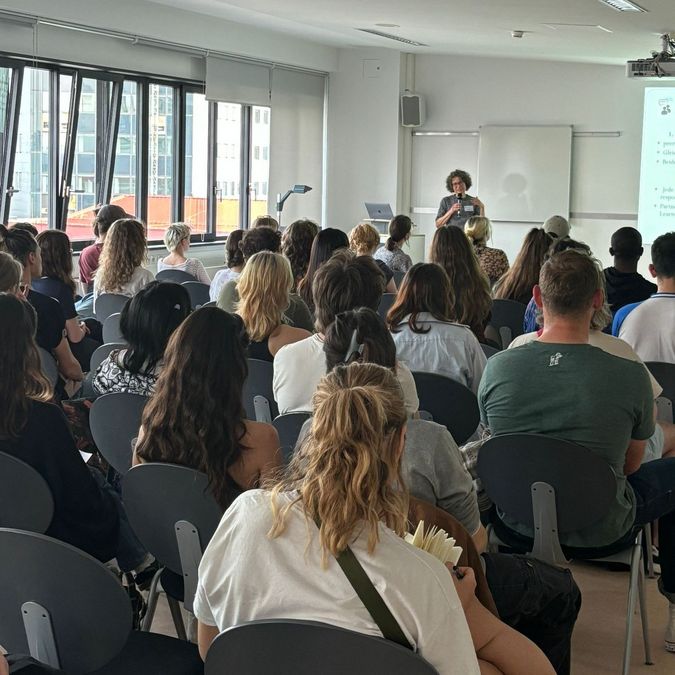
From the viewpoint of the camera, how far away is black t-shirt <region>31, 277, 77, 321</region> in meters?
5.12

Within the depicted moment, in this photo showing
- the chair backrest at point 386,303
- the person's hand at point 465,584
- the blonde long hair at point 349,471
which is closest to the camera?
the blonde long hair at point 349,471

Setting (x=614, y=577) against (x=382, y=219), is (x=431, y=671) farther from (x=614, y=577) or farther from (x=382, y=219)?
(x=382, y=219)

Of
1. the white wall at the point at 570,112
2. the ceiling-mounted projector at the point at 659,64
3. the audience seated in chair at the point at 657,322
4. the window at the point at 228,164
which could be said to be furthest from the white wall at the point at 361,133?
the audience seated in chair at the point at 657,322

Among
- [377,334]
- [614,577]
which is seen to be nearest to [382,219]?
[614,577]

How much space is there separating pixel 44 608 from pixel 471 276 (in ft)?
12.0

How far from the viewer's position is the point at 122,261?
5832 mm

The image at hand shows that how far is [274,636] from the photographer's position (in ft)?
5.25

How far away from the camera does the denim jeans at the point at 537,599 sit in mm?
2383

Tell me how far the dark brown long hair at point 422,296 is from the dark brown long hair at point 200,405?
1427 mm

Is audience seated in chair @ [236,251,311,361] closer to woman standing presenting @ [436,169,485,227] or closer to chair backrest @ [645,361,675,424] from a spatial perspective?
chair backrest @ [645,361,675,424]

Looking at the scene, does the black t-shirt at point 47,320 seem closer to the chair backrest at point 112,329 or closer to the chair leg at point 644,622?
the chair backrest at point 112,329

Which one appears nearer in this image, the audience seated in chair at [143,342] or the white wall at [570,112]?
the audience seated in chair at [143,342]

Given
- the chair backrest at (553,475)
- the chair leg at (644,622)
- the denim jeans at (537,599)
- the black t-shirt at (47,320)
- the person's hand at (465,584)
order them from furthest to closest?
1. the black t-shirt at (47,320)
2. the chair leg at (644,622)
3. the chair backrest at (553,475)
4. the denim jeans at (537,599)
5. the person's hand at (465,584)

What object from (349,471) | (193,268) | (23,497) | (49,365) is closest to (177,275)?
(193,268)
